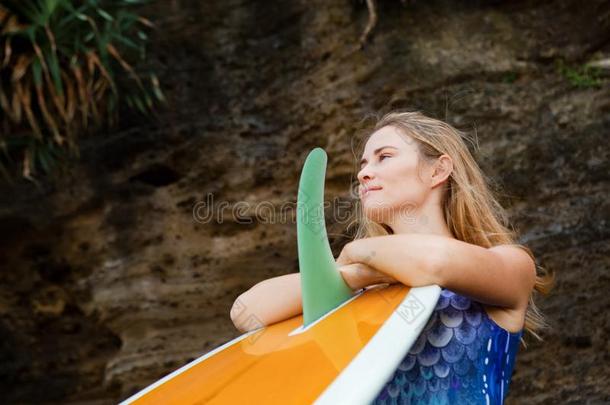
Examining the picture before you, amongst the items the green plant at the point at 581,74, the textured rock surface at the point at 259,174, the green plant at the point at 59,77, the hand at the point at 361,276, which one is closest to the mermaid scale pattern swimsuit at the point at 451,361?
the hand at the point at 361,276

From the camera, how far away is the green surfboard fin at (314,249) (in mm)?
1345

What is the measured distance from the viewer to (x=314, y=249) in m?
1.37

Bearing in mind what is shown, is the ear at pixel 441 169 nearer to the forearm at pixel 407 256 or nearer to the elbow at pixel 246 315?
the forearm at pixel 407 256

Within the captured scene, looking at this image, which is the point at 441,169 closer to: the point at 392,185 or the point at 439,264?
the point at 392,185

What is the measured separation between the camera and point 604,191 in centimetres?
287

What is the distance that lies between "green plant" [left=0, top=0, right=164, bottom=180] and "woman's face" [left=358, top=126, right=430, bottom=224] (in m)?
2.04

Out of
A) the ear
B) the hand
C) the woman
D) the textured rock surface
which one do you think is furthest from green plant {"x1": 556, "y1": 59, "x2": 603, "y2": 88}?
the hand

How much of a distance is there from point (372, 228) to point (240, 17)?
84.1 inches

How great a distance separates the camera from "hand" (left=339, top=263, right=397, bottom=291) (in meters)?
1.44

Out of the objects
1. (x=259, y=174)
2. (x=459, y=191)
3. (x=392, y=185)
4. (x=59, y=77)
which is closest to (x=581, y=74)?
(x=259, y=174)

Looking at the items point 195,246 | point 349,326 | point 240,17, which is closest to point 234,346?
point 349,326

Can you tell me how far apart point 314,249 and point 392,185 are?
9.1 inches

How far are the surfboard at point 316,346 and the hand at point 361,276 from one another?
0.7 inches

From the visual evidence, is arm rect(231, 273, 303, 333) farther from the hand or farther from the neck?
the neck
